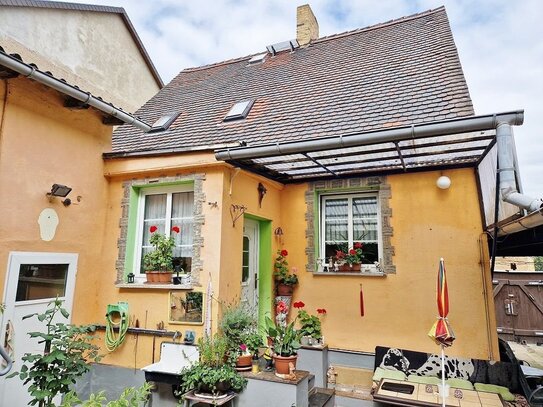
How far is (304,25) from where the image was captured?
969 cm

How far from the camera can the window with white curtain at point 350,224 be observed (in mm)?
6090

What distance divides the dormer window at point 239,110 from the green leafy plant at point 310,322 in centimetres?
376

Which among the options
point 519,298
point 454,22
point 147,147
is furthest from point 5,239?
point 519,298

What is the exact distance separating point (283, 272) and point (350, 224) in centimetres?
156

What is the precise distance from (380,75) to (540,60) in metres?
4.24

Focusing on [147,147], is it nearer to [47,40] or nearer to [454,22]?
[47,40]

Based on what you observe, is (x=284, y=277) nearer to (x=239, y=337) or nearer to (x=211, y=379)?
(x=239, y=337)

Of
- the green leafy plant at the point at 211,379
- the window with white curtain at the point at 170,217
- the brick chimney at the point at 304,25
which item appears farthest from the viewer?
the brick chimney at the point at 304,25

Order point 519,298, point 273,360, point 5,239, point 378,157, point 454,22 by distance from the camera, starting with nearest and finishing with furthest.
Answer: point 5,239, point 273,360, point 378,157, point 454,22, point 519,298

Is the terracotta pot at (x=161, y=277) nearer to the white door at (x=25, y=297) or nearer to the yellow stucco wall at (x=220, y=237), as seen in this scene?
the yellow stucco wall at (x=220, y=237)

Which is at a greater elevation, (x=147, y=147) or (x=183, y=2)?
(x=183, y=2)

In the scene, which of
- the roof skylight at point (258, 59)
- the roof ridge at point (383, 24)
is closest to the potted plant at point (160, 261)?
the roof skylight at point (258, 59)

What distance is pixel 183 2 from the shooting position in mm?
7797

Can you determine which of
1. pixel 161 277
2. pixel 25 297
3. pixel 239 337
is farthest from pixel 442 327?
pixel 25 297
